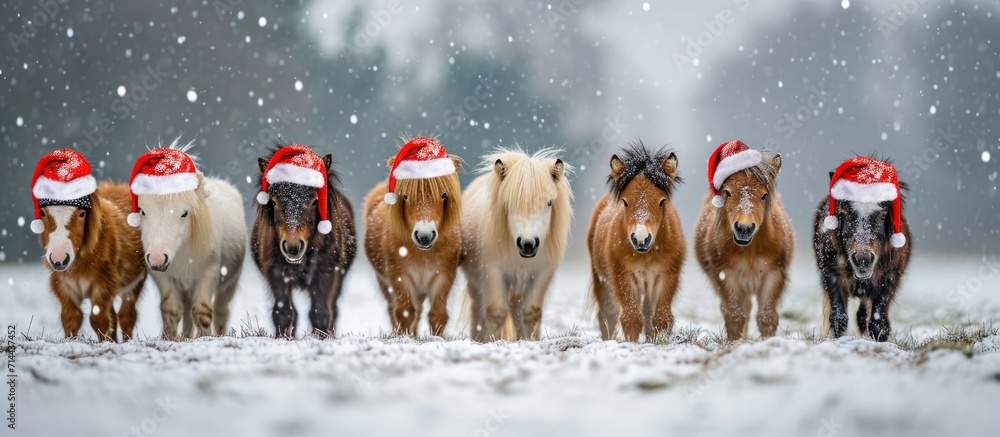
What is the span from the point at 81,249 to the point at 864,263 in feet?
21.2

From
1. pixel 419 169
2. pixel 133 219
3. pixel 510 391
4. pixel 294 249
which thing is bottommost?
pixel 510 391

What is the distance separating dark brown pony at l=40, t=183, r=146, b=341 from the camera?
19.1ft

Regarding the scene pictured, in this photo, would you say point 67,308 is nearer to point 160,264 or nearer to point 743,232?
point 160,264

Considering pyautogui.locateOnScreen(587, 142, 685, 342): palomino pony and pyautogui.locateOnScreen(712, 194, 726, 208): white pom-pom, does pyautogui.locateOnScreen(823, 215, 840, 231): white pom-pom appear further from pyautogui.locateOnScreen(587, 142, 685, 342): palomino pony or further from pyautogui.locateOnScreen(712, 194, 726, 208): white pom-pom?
pyautogui.locateOnScreen(587, 142, 685, 342): palomino pony

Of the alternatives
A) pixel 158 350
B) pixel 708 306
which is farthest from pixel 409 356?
pixel 708 306

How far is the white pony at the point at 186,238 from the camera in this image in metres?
6.00

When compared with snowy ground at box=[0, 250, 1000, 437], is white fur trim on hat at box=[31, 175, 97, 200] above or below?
above

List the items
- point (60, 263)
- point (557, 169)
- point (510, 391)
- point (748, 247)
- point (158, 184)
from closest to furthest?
point (510, 391)
point (60, 263)
point (158, 184)
point (748, 247)
point (557, 169)

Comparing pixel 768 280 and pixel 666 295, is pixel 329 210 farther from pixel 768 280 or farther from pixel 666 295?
pixel 768 280

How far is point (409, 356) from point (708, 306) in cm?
829

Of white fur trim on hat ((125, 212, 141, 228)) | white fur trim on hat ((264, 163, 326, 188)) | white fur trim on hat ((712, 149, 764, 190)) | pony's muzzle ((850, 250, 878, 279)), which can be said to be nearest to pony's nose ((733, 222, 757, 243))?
white fur trim on hat ((712, 149, 764, 190))

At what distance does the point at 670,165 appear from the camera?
19.8 feet

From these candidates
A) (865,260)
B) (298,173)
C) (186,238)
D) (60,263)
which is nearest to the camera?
(865,260)

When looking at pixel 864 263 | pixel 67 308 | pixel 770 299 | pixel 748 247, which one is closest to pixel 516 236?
pixel 748 247
